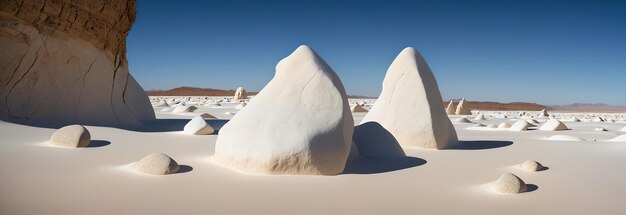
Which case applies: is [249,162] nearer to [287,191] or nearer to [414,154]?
[287,191]

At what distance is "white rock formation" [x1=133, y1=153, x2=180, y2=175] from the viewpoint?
15.0 ft

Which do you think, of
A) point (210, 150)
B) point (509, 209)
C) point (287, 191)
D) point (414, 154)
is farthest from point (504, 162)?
point (210, 150)

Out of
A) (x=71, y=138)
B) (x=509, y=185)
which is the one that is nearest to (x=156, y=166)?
(x=71, y=138)

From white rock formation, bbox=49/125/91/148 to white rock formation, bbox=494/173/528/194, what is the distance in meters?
5.38

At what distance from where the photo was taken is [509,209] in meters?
3.65

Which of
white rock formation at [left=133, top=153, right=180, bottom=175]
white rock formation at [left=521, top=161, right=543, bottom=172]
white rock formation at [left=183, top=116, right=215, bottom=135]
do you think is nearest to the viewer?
white rock formation at [left=133, top=153, right=180, bottom=175]

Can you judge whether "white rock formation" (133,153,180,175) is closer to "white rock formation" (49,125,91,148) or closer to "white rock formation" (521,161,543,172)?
"white rock formation" (49,125,91,148)

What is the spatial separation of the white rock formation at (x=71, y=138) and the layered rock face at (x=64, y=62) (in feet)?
10.5

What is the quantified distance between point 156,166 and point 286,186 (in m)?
1.43

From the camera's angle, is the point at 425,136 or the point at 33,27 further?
the point at 33,27

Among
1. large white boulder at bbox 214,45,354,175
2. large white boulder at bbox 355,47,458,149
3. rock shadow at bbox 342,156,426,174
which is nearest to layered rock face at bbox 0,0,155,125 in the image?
large white boulder at bbox 214,45,354,175

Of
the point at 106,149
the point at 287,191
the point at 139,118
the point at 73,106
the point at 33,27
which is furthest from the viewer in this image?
the point at 139,118

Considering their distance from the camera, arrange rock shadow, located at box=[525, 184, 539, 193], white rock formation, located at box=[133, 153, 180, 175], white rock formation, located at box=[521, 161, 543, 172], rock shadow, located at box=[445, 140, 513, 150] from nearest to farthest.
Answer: rock shadow, located at box=[525, 184, 539, 193] < white rock formation, located at box=[133, 153, 180, 175] < white rock formation, located at box=[521, 161, 543, 172] < rock shadow, located at box=[445, 140, 513, 150]

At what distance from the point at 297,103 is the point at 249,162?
1.00 meters
